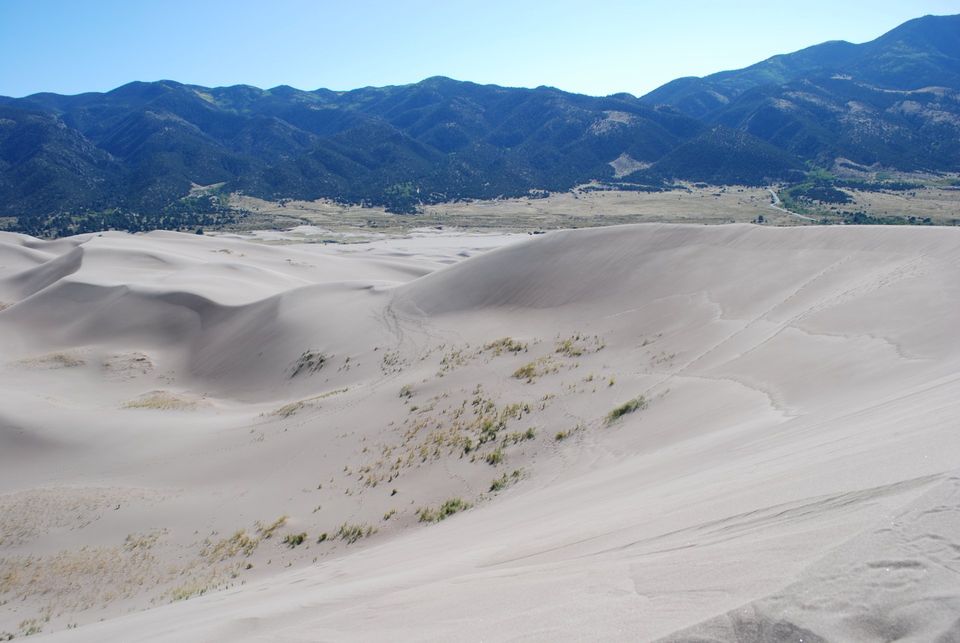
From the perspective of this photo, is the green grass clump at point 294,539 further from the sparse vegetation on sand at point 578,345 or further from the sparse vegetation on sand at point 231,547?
the sparse vegetation on sand at point 578,345

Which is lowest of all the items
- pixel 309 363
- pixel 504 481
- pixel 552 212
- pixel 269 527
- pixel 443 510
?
pixel 269 527

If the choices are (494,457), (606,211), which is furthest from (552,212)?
(494,457)

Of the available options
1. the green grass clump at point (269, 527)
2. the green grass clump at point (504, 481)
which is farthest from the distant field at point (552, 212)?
the green grass clump at point (269, 527)

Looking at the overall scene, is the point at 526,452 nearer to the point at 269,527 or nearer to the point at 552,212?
the point at 269,527

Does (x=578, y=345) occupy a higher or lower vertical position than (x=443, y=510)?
higher

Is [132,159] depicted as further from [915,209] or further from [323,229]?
[915,209]

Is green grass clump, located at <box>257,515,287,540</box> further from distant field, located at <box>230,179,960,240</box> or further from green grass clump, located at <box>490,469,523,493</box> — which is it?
distant field, located at <box>230,179,960,240</box>

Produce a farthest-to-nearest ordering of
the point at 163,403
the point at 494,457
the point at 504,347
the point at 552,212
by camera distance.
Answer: the point at 552,212 < the point at 163,403 < the point at 504,347 < the point at 494,457
